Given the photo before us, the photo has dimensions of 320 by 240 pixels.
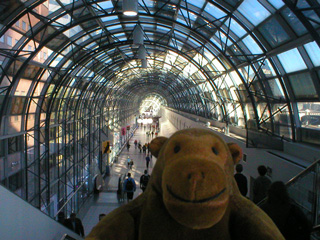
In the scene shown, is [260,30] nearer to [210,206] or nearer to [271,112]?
[271,112]

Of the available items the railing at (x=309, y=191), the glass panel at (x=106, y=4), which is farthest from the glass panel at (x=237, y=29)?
the railing at (x=309, y=191)

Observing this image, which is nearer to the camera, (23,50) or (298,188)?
(298,188)

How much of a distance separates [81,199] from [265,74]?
1345cm

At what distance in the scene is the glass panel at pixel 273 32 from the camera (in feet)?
28.9

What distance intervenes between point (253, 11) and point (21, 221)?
30.5ft

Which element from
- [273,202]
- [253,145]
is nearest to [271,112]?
[253,145]

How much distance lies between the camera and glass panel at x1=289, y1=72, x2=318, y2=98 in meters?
9.04

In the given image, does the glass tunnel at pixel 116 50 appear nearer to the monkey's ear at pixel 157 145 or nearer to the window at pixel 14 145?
the window at pixel 14 145

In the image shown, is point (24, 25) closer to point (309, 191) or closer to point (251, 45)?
point (251, 45)

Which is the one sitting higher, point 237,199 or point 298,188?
point 237,199

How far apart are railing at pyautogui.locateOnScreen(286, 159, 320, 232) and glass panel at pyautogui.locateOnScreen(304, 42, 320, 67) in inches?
199

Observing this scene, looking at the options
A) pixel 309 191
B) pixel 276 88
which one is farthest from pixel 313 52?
pixel 309 191

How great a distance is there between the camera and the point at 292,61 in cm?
951

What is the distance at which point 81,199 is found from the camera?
17.4 meters
